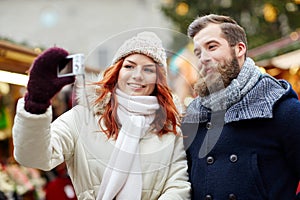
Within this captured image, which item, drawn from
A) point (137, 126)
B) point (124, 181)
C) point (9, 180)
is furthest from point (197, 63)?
point (9, 180)

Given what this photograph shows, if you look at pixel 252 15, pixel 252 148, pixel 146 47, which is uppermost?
pixel 252 15

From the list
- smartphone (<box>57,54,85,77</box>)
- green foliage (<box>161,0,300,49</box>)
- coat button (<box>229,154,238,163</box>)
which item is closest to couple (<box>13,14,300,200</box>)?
A: coat button (<box>229,154,238,163</box>)

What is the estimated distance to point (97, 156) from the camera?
279cm

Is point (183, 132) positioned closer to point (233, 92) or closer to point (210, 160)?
point (210, 160)

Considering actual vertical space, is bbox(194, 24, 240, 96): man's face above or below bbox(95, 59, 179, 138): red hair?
above

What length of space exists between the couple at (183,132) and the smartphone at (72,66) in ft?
1.09

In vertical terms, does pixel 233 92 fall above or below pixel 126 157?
above

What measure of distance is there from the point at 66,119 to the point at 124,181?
34cm

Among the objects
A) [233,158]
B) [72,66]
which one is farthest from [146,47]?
[233,158]

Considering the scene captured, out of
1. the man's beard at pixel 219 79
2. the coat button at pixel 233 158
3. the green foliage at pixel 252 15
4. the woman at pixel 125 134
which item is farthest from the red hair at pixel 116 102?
the green foliage at pixel 252 15

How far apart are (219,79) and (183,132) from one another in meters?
0.27

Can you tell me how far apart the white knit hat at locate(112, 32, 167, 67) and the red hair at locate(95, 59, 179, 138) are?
0.10 feet

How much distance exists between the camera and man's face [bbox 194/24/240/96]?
285 cm

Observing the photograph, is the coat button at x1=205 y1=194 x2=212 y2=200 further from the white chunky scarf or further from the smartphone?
the smartphone
